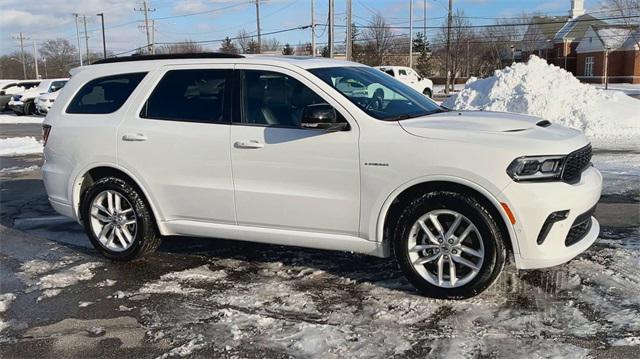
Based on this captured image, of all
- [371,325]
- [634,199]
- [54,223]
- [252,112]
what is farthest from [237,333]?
[634,199]

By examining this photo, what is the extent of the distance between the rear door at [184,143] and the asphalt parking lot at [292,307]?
2.21 feet

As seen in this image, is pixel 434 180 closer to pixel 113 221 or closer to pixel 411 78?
pixel 113 221

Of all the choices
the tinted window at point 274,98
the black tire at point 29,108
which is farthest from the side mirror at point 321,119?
the black tire at point 29,108

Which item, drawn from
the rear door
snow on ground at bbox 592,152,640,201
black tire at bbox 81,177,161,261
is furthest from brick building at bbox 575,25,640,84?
black tire at bbox 81,177,161,261

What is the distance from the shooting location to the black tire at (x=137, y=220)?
18.7ft

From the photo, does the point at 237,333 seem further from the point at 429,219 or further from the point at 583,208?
the point at 583,208

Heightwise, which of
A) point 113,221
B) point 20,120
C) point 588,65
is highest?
point 588,65

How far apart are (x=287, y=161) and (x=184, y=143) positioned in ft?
3.41

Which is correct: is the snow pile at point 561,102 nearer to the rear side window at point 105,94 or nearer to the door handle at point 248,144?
the door handle at point 248,144

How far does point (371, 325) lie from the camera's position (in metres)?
4.24

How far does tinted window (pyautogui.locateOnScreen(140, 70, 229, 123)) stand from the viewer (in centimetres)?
534

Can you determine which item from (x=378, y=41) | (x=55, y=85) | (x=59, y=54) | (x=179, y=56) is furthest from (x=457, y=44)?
(x=59, y=54)

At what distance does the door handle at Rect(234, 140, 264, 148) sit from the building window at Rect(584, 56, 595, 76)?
64.7 meters

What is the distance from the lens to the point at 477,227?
441 cm
